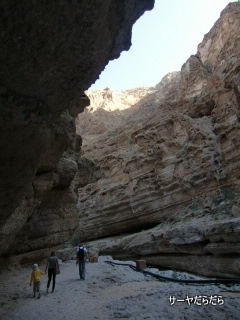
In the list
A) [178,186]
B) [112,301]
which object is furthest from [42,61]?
[178,186]

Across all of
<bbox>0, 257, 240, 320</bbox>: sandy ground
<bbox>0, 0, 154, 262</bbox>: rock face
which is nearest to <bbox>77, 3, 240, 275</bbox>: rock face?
<bbox>0, 257, 240, 320</bbox>: sandy ground

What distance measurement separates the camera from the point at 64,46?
9.40 feet

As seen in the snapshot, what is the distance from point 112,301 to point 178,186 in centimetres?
1407

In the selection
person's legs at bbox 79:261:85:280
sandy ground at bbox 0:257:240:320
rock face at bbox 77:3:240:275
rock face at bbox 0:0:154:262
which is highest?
rock face at bbox 77:3:240:275

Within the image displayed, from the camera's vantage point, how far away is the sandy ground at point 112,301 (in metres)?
6.28

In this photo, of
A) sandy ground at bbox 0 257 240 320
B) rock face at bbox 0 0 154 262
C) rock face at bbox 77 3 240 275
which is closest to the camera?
rock face at bbox 0 0 154 262

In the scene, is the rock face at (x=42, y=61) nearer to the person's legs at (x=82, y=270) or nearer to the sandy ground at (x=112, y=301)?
the sandy ground at (x=112, y=301)

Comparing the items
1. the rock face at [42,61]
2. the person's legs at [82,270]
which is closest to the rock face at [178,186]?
the person's legs at [82,270]

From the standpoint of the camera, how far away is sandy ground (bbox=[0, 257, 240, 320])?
6.28 metres

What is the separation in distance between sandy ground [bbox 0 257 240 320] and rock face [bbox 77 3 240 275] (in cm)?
458

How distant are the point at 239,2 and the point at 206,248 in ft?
107

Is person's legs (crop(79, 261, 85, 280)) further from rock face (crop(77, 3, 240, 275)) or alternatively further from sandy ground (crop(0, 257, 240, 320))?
rock face (crop(77, 3, 240, 275))

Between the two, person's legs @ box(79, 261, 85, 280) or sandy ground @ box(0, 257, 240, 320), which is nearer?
sandy ground @ box(0, 257, 240, 320)

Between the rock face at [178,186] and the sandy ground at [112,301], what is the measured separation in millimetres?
4584
